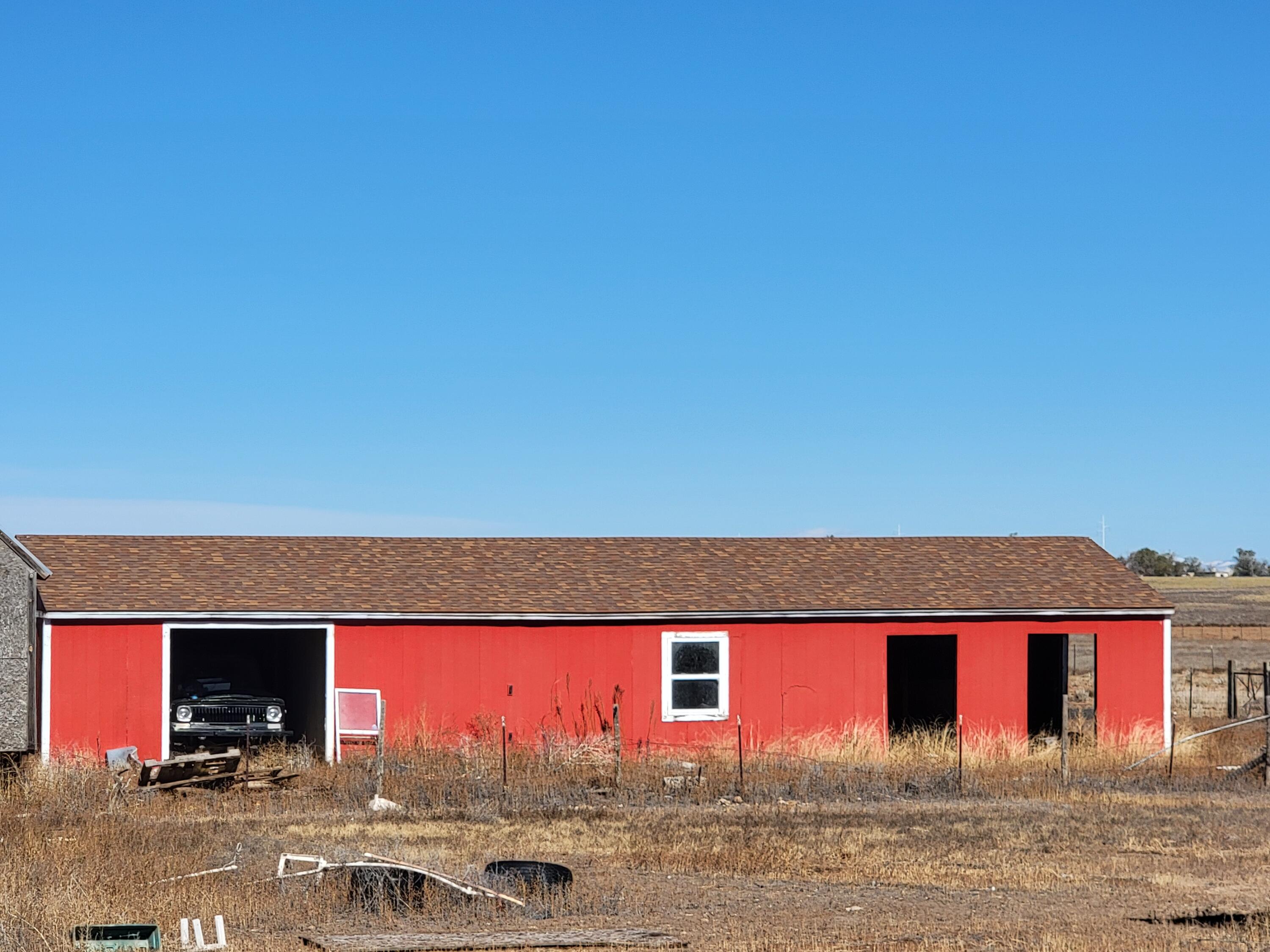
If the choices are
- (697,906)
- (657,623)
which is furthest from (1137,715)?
(697,906)

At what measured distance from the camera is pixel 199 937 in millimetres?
10055

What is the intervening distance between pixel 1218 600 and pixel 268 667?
273ft

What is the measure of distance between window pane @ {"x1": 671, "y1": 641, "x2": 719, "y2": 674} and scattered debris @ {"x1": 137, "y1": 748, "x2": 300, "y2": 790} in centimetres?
625

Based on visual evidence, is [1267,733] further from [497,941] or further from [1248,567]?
[1248,567]

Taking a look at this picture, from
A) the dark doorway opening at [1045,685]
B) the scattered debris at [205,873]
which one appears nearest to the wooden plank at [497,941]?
the scattered debris at [205,873]

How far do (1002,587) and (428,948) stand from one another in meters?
15.8

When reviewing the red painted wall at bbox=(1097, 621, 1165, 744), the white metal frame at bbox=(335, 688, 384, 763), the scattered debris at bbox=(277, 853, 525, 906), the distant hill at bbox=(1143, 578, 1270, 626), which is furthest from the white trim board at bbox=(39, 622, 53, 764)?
the distant hill at bbox=(1143, 578, 1270, 626)

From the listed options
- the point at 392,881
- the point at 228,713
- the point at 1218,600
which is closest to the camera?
the point at 392,881

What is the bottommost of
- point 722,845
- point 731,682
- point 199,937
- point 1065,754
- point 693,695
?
point 722,845

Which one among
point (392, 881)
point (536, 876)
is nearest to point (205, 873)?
point (392, 881)

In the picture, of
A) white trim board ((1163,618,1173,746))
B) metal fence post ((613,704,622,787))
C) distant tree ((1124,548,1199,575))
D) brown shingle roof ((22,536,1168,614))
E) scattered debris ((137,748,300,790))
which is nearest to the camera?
scattered debris ((137,748,300,790))

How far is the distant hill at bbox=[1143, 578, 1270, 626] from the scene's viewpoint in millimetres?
74625

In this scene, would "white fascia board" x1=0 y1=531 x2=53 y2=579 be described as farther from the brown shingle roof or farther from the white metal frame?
the white metal frame

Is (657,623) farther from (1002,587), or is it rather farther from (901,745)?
(1002,587)
